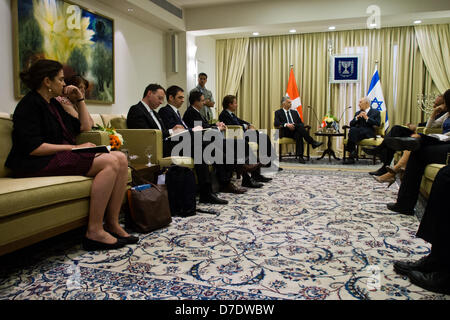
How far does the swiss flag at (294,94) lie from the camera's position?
851cm

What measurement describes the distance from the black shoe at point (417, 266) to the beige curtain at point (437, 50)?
7082 millimetres

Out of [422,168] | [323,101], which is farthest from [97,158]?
[323,101]

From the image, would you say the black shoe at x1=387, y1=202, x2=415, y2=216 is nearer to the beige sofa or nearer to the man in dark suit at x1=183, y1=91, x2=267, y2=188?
the man in dark suit at x1=183, y1=91, x2=267, y2=188

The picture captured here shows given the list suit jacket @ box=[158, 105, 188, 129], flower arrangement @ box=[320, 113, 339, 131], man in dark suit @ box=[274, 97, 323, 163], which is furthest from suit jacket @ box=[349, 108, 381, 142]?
suit jacket @ box=[158, 105, 188, 129]

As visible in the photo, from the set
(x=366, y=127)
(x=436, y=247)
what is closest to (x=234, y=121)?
(x=366, y=127)

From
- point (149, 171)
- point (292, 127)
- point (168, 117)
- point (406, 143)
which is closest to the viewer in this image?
point (406, 143)

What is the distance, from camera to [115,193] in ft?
8.18

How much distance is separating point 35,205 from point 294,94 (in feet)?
24.2

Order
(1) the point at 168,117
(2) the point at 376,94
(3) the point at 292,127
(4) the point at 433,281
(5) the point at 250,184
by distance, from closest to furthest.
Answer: (4) the point at 433,281 → (1) the point at 168,117 → (5) the point at 250,184 → (3) the point at 292,127 → (2) the point at 376,94

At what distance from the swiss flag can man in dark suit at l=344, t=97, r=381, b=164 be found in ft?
5.24

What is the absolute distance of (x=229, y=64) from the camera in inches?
361

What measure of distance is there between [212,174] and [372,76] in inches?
224

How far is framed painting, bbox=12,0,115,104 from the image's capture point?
3965 mm

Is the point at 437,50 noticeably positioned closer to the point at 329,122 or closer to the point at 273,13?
the point at 329,122
